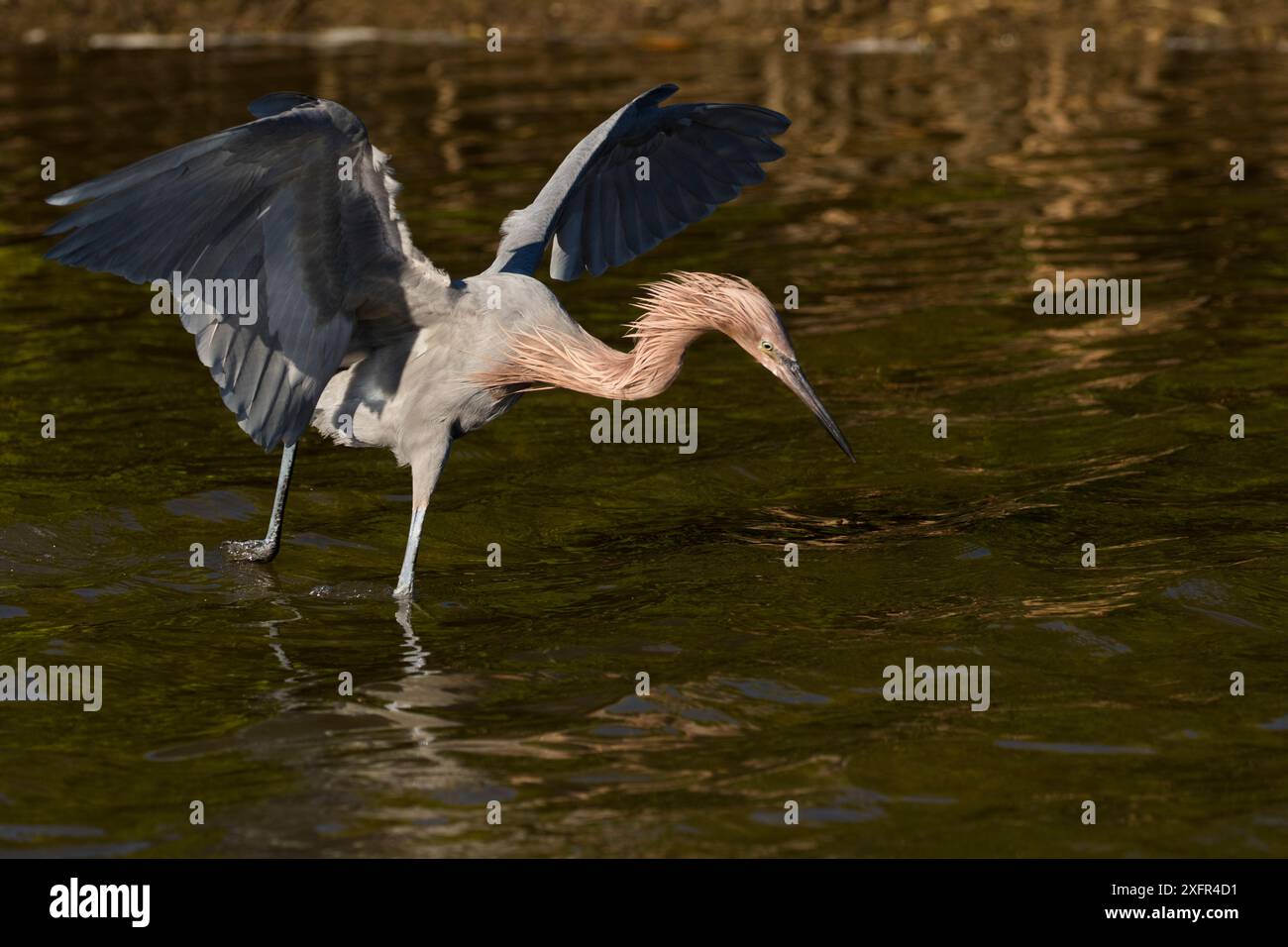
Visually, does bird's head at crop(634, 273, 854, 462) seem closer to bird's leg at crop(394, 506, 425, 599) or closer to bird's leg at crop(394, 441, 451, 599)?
bird's leg at crop(394, 441, 451, 599)

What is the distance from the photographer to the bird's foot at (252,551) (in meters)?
9.22

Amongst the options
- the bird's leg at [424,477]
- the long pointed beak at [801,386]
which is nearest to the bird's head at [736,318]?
the long pointed beak at [801,386]

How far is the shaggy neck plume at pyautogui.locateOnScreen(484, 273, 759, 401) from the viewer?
8.29 metres

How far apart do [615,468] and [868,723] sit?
12.9 feet

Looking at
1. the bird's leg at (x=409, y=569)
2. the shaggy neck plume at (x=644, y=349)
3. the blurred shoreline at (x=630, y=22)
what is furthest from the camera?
the blurred shoreline at (x=630, y=22)

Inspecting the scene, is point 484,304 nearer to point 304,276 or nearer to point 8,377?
point 304,276

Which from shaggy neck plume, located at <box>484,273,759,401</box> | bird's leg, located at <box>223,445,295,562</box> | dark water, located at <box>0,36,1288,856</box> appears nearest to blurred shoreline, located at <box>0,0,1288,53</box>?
dark water, located at <box>0,36,1288,856</box>

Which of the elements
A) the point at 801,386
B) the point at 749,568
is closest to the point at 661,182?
the point at 749,568

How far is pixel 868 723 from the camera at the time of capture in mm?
7094

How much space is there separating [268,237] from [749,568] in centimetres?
281

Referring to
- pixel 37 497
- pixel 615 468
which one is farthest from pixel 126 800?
pixel 615 468

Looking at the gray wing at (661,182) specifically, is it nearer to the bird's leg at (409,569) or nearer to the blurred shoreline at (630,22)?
the bird's leg at (409,569)

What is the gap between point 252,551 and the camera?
927 cm

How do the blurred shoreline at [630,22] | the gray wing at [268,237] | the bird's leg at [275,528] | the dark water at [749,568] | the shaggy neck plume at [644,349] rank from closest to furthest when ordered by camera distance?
the dark water at [749,568]
the gray wing at [268,237]
the shaggy neck plume at [644,349]
the bird's leg at [275,528]
the blurred shoreline at [630,22]
